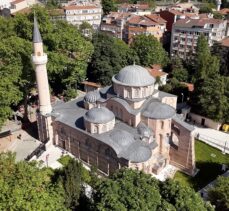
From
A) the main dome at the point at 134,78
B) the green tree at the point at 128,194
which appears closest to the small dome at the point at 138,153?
the green tree at the point at 128,194

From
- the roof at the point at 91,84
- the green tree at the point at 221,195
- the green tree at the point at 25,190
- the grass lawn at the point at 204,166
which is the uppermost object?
the green tree at the point at 25,190

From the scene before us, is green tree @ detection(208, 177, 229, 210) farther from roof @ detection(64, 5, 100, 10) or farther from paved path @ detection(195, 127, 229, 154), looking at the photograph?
roof @ detection(64, 5, 100, 10)

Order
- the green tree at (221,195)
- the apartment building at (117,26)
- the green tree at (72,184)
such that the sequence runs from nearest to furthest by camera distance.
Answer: the green tree at (72,184) → the green tree at (221,195) → the apartment building at (117,26)

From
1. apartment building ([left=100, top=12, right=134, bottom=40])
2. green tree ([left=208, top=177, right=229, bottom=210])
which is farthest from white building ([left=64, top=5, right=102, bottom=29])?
green tree ([left=208, top=177, right=229, bottom=210])

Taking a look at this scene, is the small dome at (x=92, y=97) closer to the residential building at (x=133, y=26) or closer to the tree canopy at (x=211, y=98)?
the tree canopy at (x=211, y=98)

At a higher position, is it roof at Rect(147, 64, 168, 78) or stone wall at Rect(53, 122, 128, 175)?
roof at Rect(147, 64, 168, 78)

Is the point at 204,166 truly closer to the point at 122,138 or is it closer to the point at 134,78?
the point at 122,138
